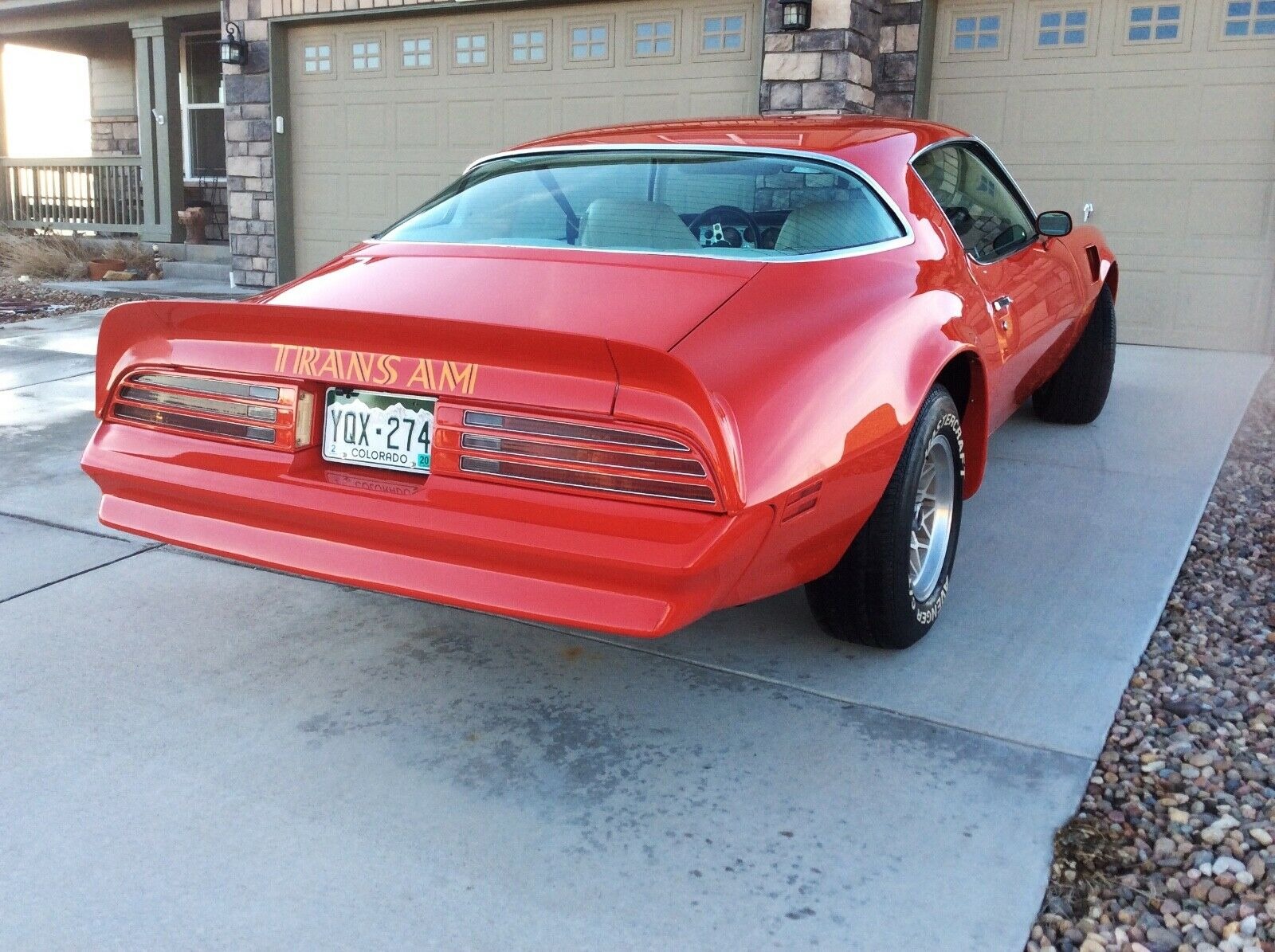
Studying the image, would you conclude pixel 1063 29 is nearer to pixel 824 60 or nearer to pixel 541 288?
pixel 824 60

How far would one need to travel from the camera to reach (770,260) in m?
2.85

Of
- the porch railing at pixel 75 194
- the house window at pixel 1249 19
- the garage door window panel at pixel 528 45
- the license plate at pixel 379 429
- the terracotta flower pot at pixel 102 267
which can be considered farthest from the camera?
the porch railing at pixel 75 194

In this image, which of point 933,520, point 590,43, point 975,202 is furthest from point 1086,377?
point 590,43

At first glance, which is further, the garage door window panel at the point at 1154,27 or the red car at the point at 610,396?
the garage door window panel at the point at 1154,27

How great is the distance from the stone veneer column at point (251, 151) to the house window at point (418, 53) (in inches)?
56.2

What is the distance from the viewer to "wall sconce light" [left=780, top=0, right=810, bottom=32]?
776 cm

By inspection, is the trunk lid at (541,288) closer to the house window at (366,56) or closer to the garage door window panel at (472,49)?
the garage door window panel at (472,49)

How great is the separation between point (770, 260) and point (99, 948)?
202 centimetres

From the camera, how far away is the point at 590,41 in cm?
909

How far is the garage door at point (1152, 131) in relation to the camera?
7.43 m

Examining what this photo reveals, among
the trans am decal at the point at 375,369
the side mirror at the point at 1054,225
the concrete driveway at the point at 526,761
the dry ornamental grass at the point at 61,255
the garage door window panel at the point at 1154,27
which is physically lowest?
the concrete driveway at the point at 526,761

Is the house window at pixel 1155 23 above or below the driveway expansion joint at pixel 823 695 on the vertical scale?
above

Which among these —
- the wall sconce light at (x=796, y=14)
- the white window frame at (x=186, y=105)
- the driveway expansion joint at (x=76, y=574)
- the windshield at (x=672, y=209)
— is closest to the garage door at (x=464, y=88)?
the wall sconce light at (x=796, y=14)

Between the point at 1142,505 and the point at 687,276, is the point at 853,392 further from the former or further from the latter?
the point at 1142,505
